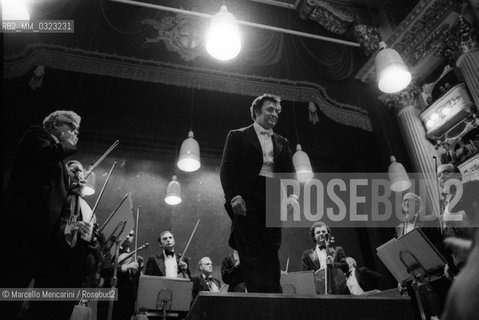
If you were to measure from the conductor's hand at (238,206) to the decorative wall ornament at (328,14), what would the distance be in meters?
7.07

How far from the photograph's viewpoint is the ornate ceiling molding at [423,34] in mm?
6953

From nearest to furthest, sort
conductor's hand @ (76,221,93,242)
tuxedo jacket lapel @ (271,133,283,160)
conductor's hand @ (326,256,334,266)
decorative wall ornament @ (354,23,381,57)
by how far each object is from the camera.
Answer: conductor's hand @ (76,221,93,242) < tuxedo jacket lapel @ (271,133,283,160) < conductor's hand @ (326,256,334,266) < decorative wall ornament @ (354,23,381,57)

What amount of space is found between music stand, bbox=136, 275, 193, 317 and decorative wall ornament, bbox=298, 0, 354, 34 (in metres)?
6.84

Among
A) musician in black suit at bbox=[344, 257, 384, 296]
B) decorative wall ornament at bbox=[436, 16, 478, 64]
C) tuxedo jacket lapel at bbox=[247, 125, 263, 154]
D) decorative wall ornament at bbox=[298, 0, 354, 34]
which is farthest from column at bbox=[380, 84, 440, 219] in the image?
A: tuxedo jacket lapel at bbox=[247, 125, 263, 154]

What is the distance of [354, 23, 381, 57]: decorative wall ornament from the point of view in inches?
326

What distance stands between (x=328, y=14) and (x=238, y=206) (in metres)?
7.41

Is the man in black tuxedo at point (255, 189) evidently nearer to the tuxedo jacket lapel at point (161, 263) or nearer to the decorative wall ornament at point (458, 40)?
the tuxedo jacket lapel at point (161, 263)

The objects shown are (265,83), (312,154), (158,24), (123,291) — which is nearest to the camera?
(123,291)

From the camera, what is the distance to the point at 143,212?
7.72 metres

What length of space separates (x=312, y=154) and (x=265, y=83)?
3.00 metres

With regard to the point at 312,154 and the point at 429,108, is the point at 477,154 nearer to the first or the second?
the point at 429,108

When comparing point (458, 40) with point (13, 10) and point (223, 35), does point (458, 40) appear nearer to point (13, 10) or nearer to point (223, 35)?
point (223, 35)

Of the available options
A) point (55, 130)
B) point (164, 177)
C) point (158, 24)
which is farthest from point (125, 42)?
point (55, 130)

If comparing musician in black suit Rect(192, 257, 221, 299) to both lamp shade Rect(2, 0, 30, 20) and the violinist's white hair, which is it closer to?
the violinist's white hair
